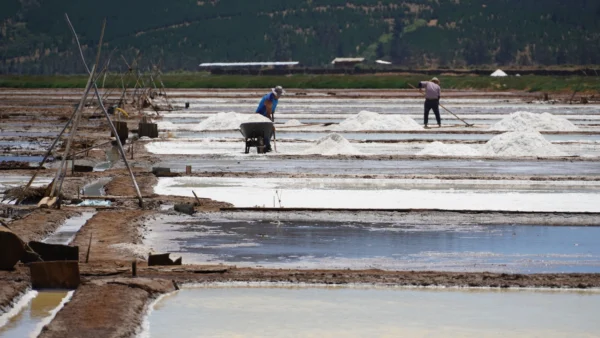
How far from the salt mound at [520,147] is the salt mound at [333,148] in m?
2.44

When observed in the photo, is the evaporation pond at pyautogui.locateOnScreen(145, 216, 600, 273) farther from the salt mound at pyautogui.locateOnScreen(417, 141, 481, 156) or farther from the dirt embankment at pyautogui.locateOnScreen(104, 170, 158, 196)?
the salt mound at pyautogui.locateOnScreen(417, 141, 481, 156)

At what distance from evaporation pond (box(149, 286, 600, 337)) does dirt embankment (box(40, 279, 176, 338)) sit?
0.45 feet

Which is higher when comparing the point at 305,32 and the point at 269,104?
the point at 269,104

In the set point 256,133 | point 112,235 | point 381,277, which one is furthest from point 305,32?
point 381,277

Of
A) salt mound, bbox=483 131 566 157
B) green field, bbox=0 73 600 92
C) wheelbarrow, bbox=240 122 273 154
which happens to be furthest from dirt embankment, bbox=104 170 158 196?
green field, bbox=0 73 600 92

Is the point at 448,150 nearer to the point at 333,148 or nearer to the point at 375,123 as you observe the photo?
the point at 333,148

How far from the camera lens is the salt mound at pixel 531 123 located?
96.1 feet

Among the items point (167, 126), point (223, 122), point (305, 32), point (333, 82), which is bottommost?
point (333, 82)

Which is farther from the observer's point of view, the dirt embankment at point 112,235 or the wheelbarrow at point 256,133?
the wheelbarrow at point 256,133

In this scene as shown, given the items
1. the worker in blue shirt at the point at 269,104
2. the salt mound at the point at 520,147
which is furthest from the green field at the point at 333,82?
the worker in blue shirt at the point at 269,104

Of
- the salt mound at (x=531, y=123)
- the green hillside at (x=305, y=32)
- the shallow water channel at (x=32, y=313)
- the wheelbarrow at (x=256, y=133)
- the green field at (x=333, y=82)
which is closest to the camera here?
the shallow water channel at (x=32, y=313)

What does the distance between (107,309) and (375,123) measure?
23.0 metres

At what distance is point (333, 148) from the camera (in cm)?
2242

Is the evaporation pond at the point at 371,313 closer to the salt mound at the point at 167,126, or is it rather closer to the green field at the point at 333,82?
the salt mound at the point at 167,126
